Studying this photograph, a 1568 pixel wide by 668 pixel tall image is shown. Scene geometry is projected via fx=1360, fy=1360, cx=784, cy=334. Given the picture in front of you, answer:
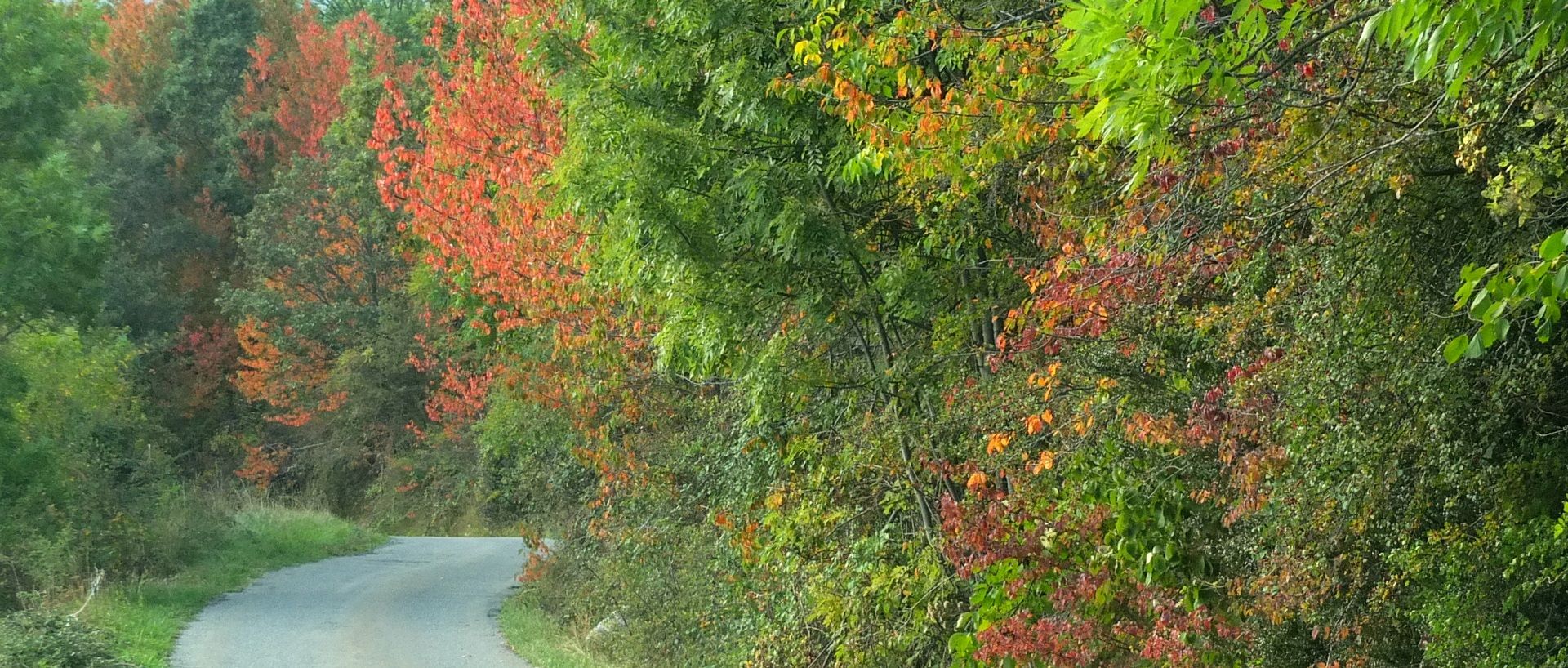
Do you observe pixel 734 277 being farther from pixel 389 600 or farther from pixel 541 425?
pixel 389 600

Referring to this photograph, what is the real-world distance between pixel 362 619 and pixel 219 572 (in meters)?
4.56

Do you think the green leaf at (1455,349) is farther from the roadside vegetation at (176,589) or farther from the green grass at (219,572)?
the green grass at (219,572)

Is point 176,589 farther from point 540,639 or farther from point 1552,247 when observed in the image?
point 1552,247

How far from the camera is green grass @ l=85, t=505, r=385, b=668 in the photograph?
14867 millimetres

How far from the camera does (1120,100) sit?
4809 millimetres

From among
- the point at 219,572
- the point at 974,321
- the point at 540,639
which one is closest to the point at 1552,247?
the point at 974,321

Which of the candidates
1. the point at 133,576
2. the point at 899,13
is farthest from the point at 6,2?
the point at 899,13

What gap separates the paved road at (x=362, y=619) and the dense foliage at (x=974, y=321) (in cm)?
160

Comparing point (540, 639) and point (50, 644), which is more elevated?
point (50, 644)

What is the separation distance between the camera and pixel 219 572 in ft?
67.1

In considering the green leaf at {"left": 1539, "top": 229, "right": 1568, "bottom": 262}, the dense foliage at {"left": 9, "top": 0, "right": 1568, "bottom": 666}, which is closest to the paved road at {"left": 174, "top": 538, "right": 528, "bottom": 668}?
the dense foliage at {"left": 9, "top": 0, "right": 1568, "bottom": 666}

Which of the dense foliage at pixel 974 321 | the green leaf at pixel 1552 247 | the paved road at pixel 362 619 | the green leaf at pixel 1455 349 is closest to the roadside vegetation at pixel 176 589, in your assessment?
the paved road at pixel 362 619

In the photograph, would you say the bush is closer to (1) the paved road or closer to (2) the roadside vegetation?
(2) the roadside vegetation

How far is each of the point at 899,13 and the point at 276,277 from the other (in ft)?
106
